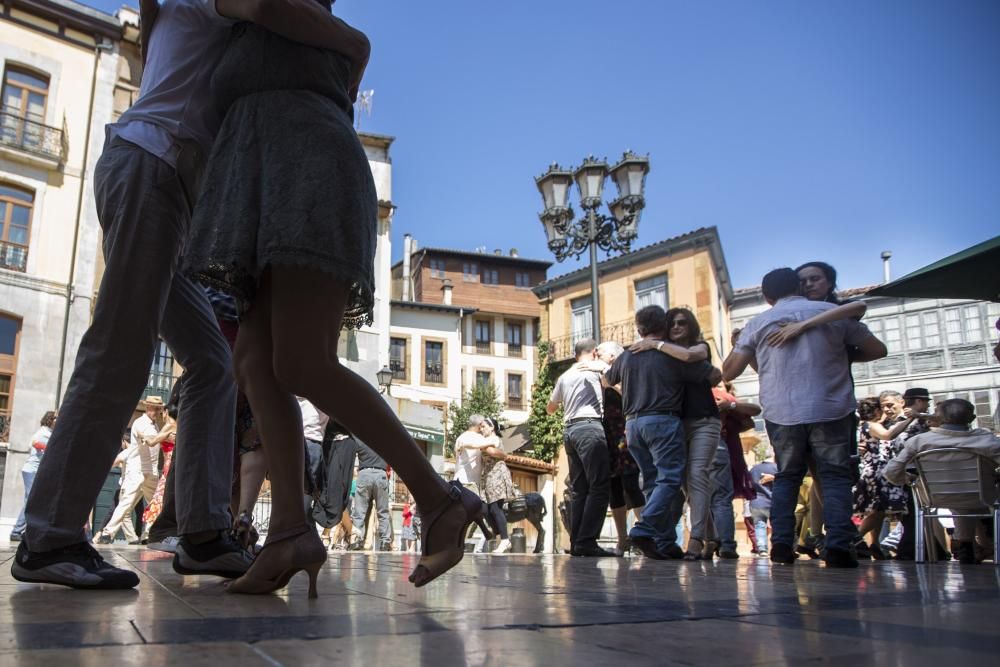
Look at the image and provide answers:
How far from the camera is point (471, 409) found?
1543 inches

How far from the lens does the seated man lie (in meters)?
5.66

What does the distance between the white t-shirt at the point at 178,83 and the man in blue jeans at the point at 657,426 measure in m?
3.80

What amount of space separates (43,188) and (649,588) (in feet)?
71.9

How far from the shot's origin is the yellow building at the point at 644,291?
3006 cm

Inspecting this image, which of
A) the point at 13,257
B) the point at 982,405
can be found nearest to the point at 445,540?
the point at 13,257

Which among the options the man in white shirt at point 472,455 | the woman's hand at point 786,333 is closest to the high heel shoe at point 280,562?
the woman's hand at point 786,333

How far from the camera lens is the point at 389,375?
19.3 m

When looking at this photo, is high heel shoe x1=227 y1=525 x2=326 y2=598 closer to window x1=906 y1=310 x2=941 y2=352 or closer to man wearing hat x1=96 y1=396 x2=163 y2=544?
man wearing hat x1=96 y1=396 x2=163 y2=544

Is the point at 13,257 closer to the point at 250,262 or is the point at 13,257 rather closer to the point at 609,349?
the point at 609,349

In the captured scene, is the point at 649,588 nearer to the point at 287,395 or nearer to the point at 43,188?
the point at 287,395

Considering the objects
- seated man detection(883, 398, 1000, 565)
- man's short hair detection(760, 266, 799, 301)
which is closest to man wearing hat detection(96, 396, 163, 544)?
man's short hair detection(760, 266, 799, 301)

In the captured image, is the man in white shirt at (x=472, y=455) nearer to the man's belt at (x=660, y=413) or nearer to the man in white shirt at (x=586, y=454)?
the man in white shirt at (x=586, y=454)

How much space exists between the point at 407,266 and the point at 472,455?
126 ft

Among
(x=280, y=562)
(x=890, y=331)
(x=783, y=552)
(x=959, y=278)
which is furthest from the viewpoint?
(x=890, y=331)
